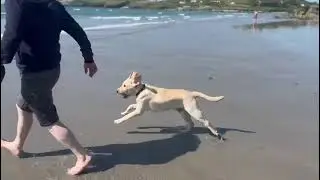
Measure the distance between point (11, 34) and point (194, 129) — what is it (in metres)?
2.57

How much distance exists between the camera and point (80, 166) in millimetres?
4488

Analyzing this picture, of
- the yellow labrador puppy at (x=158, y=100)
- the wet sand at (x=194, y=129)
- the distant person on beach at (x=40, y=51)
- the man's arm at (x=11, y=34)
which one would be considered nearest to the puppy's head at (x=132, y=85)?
the yellow labrador puppy at (x=158, y=100)

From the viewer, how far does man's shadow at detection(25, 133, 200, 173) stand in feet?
15.6

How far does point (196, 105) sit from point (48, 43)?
6.68 feet

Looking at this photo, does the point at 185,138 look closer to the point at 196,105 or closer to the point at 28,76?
the point at 196,105

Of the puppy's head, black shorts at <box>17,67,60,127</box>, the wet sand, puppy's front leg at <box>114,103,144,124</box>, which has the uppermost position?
black shorts at <box>17,67,60,127</box>

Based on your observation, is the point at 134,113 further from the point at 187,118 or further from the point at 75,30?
the point at 75,30

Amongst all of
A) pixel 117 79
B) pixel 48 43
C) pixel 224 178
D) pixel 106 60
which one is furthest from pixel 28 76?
pixel 106 60

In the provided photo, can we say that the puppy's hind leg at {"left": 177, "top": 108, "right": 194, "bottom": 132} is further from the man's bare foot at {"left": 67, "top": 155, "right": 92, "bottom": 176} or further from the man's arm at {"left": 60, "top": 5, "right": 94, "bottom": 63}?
the man's arm at {"left": 60, "top": 5, "right": 94, "bottom": 63}

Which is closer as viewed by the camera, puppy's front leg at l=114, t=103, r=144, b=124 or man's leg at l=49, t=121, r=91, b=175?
man's leg at l=49, t=121, r=91, b=175

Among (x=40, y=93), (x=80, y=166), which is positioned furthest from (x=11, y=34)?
(x=80, y=166)

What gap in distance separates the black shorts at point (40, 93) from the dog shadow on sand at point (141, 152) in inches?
23.0

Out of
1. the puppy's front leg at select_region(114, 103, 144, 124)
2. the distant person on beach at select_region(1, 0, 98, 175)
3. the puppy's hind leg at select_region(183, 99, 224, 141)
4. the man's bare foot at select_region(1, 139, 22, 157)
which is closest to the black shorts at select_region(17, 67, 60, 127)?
the distant person on beach at select_region(1, 0, 98, 175)

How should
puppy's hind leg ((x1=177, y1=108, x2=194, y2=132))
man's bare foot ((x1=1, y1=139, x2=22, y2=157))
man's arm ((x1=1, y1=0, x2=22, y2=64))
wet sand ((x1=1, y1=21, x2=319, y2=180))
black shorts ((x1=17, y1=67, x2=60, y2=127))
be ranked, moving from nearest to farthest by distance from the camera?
man's arm ((x1=1, y1=0, x2=22, y2=64)) → black shorts ((x1=17, y1=67, x2=60, y2=127)) → wet sand ((x1=1, y1=21, x2=319, y2=180)) → man's bare foot ((x1=1, y1=139, x2=22, y2=157)) → puppy's hind leg ((x1=177, y1=108, x2=194, y2=132))
